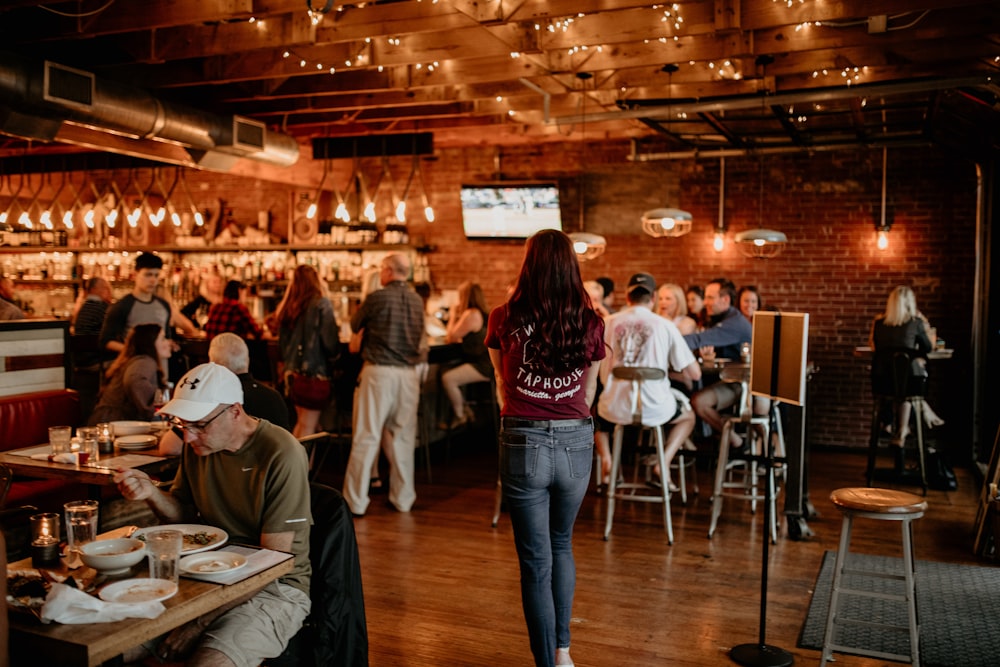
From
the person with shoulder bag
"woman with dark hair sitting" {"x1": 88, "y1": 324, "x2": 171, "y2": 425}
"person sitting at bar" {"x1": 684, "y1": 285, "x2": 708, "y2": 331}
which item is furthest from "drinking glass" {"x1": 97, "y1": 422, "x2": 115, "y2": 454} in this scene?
"person sitting at bar" {"x1": 684, "y1": 285, "x2": 708, "y2": 331}

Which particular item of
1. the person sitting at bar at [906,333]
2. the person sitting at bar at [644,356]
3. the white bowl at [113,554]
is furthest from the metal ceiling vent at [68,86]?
the person sitting at bar at [906,333]

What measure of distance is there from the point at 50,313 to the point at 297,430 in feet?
24.6

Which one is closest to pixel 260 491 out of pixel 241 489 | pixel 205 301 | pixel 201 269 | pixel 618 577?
pixel 241 489

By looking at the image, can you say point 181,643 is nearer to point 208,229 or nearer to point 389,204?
point 389,204

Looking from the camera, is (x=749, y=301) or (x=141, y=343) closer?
(x=141, y=343)

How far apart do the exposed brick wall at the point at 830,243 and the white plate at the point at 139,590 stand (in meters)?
7.01

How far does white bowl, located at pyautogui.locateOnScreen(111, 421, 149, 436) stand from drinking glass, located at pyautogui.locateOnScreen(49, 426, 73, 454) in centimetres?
37

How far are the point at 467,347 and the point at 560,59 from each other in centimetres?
267

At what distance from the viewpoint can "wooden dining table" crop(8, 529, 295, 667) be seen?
1.97 meters

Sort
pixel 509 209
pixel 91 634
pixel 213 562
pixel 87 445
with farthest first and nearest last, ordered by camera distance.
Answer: pixel 509 209 → pixel 87 445 → pixel 213 562 → pixel 91 634

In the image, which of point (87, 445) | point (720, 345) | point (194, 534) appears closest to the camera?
point (194, 534)

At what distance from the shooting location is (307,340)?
22.1 ft

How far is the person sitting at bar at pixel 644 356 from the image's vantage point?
566cm

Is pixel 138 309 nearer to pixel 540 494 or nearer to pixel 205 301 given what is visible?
pixel 205 301
